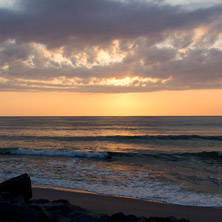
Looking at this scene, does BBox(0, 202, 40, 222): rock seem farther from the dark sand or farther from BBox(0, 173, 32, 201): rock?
the dark sand

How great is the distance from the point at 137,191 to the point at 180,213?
2.88 meters

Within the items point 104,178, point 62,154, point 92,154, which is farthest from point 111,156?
point 104,178

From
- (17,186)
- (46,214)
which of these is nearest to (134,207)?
(46,214)

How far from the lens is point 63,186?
35.8 ft

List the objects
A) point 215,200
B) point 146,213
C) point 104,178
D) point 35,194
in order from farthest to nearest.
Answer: point 104,178 → point 35,194 → point 215,200 → point 146,213

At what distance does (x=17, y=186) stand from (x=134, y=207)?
13.0 ft

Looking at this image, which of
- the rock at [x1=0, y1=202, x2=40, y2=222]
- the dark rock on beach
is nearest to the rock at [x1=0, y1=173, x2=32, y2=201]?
the dark rock on beach

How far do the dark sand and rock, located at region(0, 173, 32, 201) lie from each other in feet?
6.15

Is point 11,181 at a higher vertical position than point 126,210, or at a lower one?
higher

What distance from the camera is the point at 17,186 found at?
7.34 meters

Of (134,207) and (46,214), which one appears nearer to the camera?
(46,214)

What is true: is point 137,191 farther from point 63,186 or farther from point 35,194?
point 35,194

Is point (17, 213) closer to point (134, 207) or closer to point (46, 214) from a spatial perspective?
point (46, 214)

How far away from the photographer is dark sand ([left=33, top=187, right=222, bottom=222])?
7.41m
